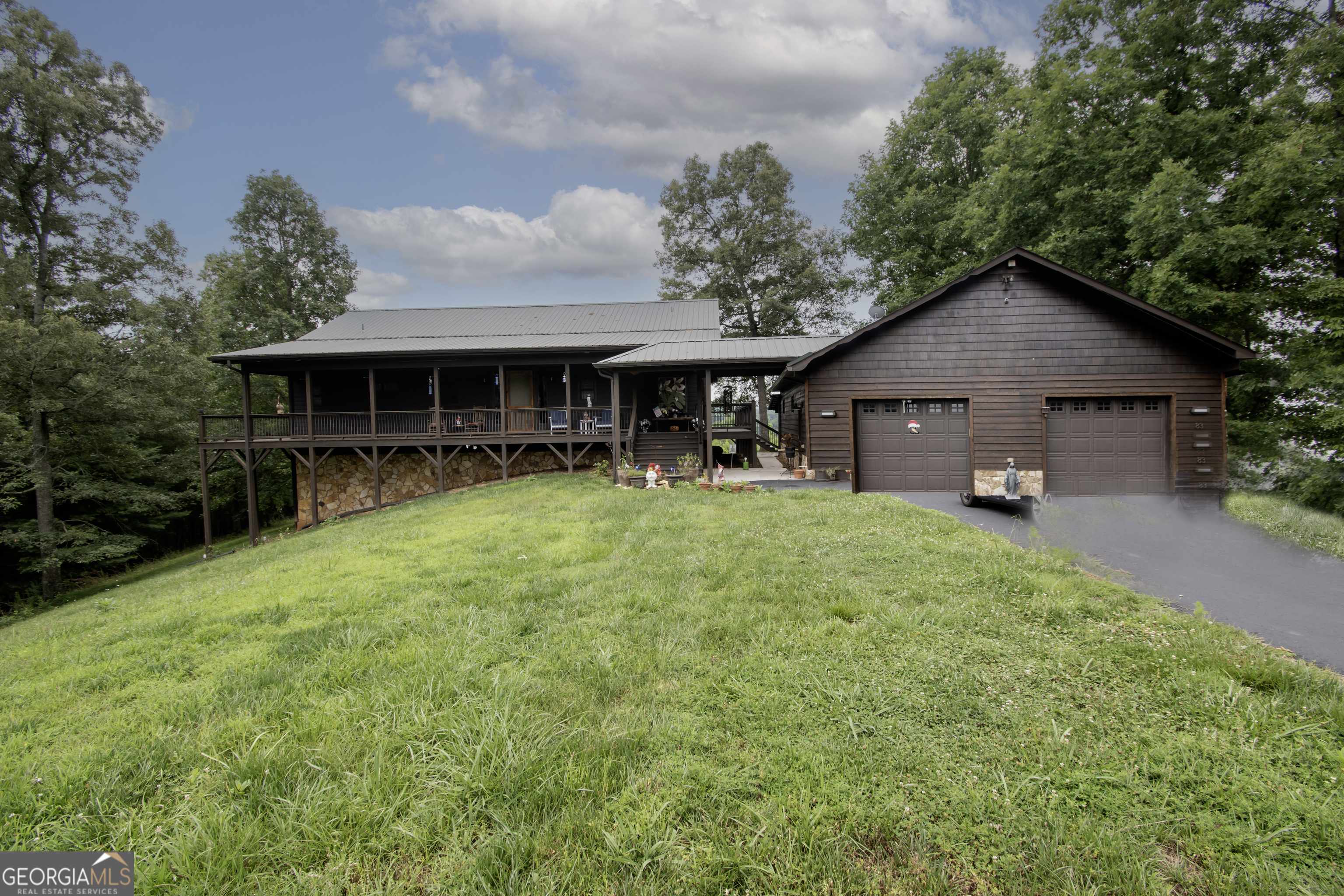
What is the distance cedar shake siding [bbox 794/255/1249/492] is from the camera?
1094 cm

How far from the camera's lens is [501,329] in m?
18.2

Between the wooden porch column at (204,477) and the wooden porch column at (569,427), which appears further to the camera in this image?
the wooden porch column at (204,477)

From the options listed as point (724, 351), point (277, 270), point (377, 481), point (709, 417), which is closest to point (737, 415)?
point (724, 351)

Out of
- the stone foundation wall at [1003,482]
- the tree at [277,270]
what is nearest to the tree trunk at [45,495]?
the tree at [277,270]

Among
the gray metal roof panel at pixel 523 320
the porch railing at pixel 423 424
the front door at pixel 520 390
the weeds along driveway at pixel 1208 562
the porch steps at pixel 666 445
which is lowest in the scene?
the weeds along driveway at pixel 1208 562

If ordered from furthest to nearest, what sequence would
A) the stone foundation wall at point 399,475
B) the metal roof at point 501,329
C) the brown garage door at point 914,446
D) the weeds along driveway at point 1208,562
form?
the stone foundation wall at point 399,475
the metal roof at point 501,329
the brown garage door at point 914,446
the weeds along driveway at point 1208,562

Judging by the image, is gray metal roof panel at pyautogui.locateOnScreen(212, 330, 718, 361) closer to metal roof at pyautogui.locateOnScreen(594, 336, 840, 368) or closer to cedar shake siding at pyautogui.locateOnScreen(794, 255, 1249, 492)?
metal roof at pyautogui.locateOnScreen(594, 336, 840, 368)

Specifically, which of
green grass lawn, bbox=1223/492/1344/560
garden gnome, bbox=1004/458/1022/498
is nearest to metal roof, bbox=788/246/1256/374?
green grass lawn, bbox=1223/492/1344/560

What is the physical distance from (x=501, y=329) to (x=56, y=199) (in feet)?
38.9

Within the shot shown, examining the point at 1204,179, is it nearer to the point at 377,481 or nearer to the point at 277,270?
the point at 377,481

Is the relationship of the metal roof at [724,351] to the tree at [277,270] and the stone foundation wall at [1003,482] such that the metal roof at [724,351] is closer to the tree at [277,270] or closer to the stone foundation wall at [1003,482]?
the stone foundation wall at [1003,482]

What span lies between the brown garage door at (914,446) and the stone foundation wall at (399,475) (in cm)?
872

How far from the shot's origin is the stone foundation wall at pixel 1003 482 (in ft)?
37.1

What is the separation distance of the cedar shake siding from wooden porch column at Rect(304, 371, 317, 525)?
48.2ft
